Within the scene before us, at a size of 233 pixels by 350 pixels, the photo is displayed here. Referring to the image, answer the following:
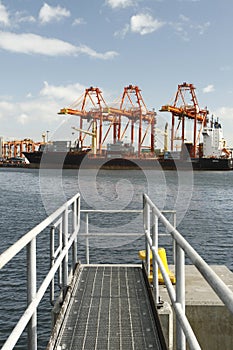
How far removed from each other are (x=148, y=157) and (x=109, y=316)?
100503 millimetres

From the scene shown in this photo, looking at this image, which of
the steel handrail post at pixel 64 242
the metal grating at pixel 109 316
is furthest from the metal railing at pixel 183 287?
the steel handrail post at pixel 64 242

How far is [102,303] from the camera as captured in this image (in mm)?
5012

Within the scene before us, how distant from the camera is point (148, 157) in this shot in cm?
10450

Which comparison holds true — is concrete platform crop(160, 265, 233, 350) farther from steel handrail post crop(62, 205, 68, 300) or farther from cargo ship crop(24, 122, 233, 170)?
cargo ship crop(24, 122, 233, 170)

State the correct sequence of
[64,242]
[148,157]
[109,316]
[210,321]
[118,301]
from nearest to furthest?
[109,316]
[64,242]
[118,301]
[210,321]
[148,157]

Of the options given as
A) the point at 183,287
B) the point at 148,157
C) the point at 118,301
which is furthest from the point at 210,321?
the point at 148,157

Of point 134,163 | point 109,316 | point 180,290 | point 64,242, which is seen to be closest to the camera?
point 180,290

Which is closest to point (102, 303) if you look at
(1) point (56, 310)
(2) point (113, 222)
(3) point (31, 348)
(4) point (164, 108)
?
(1) point (56, 310)

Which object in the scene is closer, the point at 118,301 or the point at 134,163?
the point at 118,301

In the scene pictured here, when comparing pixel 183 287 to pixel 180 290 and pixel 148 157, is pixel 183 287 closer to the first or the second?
pixel 180 290

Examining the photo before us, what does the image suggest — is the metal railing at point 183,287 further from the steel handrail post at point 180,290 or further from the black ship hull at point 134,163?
the black ship hull at point 134,163

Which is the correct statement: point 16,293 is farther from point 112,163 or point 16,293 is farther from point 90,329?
point 112,163

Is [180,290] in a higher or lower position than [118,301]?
higher

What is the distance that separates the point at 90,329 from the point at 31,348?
144 centimetres
